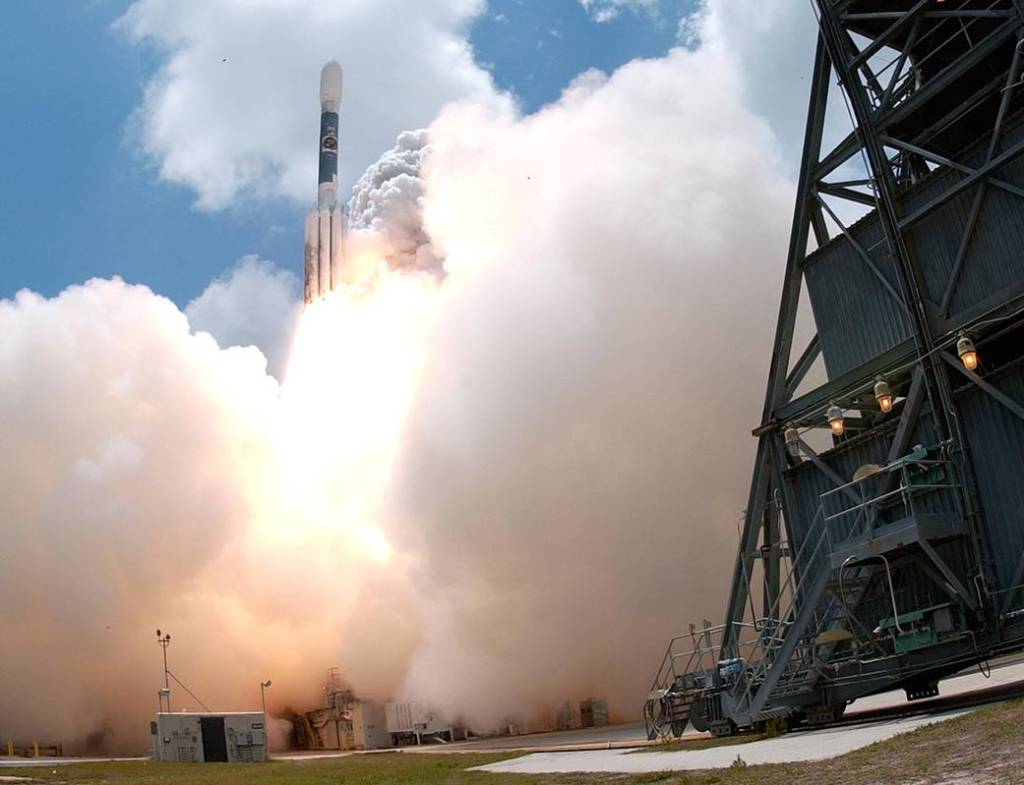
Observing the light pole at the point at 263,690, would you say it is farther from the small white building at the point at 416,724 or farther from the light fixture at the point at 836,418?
the light fixture at the point at 836,418

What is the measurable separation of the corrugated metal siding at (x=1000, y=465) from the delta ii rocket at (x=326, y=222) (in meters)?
45.5

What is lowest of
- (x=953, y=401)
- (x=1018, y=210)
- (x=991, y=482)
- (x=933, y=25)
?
(x=991, y=482)

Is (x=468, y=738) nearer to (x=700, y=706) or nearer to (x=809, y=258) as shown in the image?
(x=700, y=706)

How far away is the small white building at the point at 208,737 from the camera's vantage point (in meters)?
39.6

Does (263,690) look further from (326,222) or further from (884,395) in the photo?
(884,395)

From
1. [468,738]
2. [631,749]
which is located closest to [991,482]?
[631,749]

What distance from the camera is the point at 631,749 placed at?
24.2m

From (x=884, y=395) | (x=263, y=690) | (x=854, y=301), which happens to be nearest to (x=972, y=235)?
(x=854, y=301)

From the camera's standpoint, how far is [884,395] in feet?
73.3

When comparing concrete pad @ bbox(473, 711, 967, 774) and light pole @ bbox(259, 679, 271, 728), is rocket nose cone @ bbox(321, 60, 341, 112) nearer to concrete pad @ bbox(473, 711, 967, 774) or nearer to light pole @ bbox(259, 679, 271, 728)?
light pole @ bbox(259, 679, 271, 728)

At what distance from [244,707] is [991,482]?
1568 inches

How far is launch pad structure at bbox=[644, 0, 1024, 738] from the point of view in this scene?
20.9 meters

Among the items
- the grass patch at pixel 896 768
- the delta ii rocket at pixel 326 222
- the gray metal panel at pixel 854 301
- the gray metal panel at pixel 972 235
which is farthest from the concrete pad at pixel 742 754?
the delta ii rocket at pixel 326 222

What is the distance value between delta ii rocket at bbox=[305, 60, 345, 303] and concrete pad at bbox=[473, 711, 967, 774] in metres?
43.2
